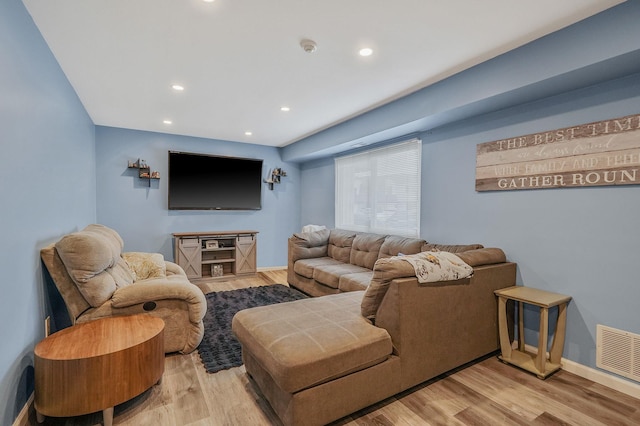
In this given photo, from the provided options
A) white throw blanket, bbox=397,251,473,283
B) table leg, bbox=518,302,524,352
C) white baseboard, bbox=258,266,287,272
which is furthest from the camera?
white baseboard, bbox=258,266,287,272

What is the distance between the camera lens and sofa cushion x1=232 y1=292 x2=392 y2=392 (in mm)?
1540

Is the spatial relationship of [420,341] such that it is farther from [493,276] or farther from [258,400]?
[258,400]

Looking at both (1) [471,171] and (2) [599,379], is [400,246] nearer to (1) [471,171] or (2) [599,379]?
(1) [471,171]

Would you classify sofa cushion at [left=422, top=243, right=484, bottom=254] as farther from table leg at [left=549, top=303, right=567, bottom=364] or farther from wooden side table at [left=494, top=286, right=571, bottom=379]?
table leg at [left=549, top=303, right=567, bottom=364]

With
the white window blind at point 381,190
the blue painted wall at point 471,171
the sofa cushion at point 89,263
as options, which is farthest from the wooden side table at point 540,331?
the sofa cushion at point 89,263

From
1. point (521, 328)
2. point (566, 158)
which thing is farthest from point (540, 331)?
point (566, 158)

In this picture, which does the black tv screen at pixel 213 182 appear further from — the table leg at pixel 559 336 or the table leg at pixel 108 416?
the table leg at pixel 559 336

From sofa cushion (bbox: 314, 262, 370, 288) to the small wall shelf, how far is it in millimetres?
3108

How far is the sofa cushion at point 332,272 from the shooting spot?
353 cm

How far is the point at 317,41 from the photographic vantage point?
221 centimetres

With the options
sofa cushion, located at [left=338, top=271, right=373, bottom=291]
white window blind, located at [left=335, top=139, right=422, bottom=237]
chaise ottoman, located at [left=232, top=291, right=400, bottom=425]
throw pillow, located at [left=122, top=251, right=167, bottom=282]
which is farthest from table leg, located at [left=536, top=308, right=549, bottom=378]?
throw pillow, located at [left=122, top=251, right=167, bottom=282]

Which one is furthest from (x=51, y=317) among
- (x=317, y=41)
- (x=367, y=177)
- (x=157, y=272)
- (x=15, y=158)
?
(x=367, y=177)

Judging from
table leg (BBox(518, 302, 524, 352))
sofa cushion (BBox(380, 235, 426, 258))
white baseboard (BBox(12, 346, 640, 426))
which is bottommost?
white baseboard (BBox(12, 346, 640, 426))

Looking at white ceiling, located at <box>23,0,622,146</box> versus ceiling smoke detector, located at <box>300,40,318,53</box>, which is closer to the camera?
white ceiling, located at <box>23,0,622,146</box>
